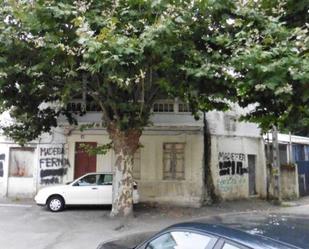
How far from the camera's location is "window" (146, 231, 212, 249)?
4.07 meters

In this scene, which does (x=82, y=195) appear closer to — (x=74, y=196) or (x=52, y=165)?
(x=74, y=196)

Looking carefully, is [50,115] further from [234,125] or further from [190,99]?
[234,125]

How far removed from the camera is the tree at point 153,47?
9703mm

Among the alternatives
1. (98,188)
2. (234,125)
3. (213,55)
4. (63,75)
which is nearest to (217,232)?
(213,55)

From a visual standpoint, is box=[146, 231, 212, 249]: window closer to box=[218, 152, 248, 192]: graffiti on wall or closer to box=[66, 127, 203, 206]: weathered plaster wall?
box=[66, 127, 203, 206]: weathered plaster wall

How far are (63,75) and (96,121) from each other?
23.5ft

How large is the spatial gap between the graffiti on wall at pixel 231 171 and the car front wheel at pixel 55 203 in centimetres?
727

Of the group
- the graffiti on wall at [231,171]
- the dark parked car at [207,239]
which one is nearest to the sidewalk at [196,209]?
the graffiti on wall at [231,171]

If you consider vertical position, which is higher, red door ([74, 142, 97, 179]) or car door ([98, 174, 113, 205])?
red door ([74, 142, 97, 179])

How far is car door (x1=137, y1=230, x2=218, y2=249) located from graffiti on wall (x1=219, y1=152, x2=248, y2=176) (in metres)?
16.3

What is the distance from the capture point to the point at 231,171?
21.4m

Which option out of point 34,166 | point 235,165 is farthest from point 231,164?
point 34,166

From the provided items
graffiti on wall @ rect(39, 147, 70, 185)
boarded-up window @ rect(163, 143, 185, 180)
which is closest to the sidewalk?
graffiti on wall @ rect(39, 147, 70, 185)

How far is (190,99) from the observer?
41.9 feet
